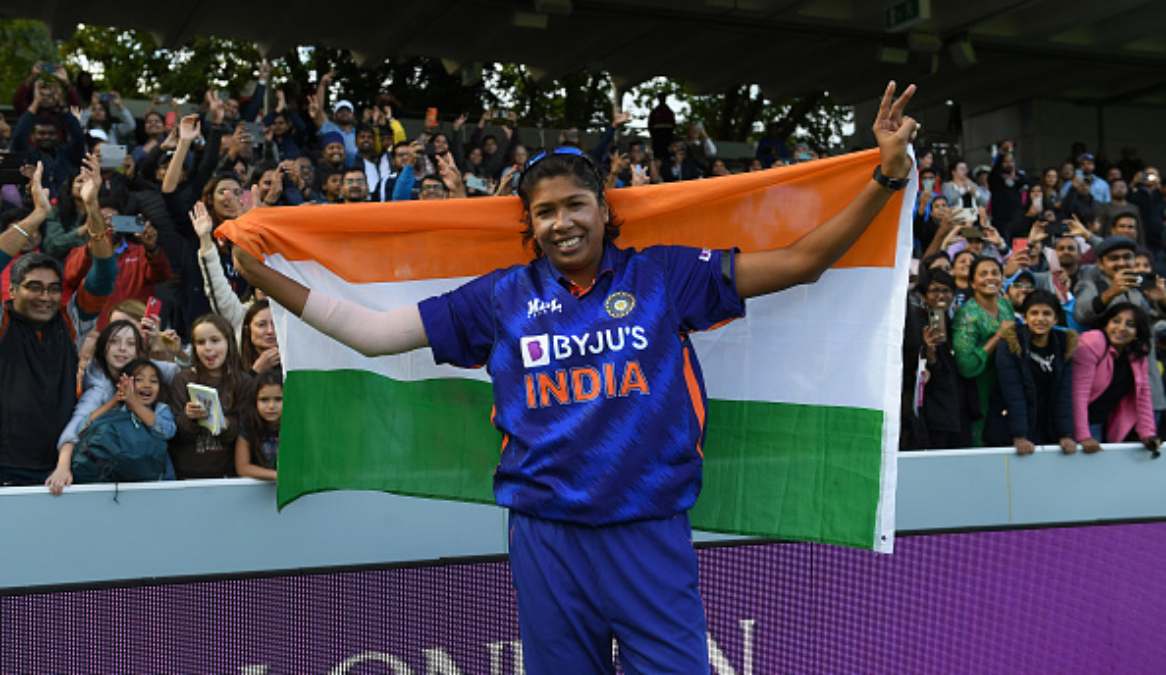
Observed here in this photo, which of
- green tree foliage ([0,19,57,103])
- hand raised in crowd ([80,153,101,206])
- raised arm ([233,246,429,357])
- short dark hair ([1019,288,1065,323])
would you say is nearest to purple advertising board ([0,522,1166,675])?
raised arm ([233,246,429,357])

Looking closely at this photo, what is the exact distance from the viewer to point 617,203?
4.10m

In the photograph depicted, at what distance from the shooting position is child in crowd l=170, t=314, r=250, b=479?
602 centimetres

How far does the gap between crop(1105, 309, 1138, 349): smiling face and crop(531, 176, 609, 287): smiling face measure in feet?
19.7

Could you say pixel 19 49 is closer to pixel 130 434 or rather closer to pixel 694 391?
pixel 130 434

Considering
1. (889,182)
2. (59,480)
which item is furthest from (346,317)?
(59,480)

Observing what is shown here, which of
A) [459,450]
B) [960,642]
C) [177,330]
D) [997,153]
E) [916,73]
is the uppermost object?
[916,73]

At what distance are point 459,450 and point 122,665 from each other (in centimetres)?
136

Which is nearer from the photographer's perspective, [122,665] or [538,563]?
[538,563]

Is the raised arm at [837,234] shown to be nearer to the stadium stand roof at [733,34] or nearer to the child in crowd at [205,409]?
the child in crowd at [205,409]

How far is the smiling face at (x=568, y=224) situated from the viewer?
3.45 m

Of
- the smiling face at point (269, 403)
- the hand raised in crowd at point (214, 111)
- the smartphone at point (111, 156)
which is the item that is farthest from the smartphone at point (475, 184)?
the smiling face at point (269, 403)

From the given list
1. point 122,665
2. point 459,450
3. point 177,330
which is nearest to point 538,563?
point 459,450

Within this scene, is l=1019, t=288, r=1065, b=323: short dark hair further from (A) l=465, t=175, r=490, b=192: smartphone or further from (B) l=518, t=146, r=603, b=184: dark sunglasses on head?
(B) l=518, t=146, r=603, b=184: dark sunglasses on head

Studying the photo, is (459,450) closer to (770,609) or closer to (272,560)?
(770,609)
